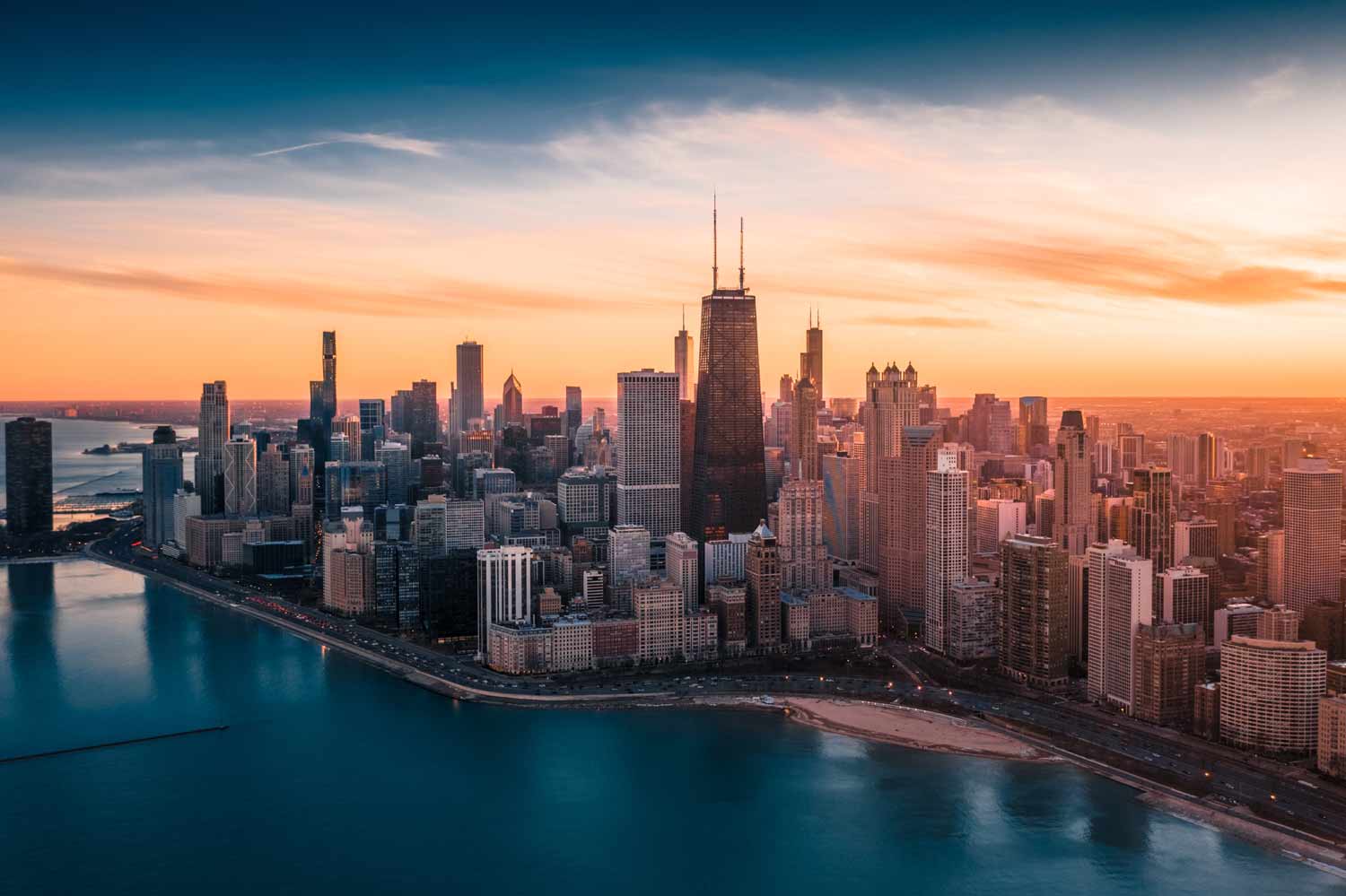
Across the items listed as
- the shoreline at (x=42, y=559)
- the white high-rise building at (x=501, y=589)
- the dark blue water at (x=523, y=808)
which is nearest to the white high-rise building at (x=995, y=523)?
the white high-rise building at (x=501, y=589)

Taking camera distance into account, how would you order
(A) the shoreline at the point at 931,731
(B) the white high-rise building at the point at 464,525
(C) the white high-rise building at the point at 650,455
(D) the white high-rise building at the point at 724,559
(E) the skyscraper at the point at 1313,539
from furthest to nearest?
1. (C) the white high-rise building at the point at 650,455
2. (B) the white high-rise building at the point at 464,525
3. (D) the white high-rise building at the point at 724,559
4. (E) the skyscraper at the point at 1313,539
5. (A) the shoreline at the point at 931,731

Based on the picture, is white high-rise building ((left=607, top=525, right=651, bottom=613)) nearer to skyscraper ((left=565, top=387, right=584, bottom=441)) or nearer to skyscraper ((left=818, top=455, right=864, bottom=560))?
skyscraper ((left=818, top=455, right=864, bottom=560))

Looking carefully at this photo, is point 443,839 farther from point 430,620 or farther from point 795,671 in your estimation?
point 430,620

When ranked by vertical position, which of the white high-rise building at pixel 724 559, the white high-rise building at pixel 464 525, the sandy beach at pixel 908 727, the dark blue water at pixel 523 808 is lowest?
the dark blue water at pixel 523 808

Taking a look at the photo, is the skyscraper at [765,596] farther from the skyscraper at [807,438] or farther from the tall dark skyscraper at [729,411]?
the skyscraper at [807,438]

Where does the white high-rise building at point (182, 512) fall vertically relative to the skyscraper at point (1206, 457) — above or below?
below

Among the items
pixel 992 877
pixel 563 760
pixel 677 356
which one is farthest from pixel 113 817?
pixel 677 356
